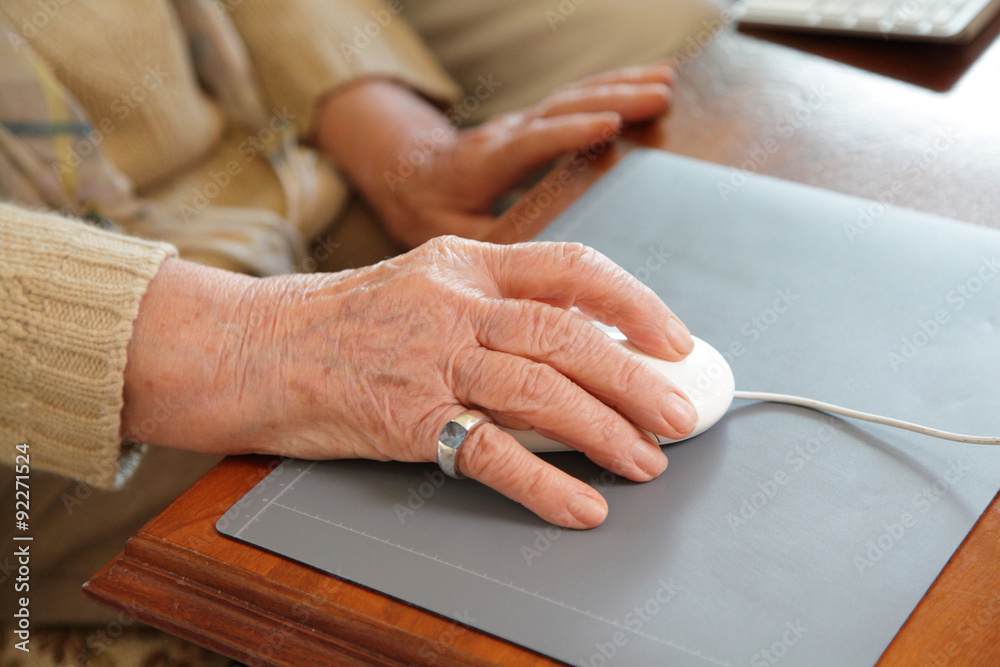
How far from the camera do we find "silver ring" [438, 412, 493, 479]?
0.49 m

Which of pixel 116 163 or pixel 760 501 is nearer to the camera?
pixel 760 501

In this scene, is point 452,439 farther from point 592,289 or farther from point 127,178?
point 127,178

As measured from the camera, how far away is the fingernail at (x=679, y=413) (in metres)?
0.48

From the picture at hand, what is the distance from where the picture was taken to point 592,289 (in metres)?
0.52

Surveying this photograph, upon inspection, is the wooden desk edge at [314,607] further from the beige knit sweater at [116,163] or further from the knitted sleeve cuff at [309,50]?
the knitted sleeve cuff at [309,50]

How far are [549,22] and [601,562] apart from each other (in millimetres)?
860

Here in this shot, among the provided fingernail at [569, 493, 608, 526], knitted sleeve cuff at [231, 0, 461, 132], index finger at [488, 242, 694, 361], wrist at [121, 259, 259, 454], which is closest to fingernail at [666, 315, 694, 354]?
index finger at [488, 242, 694, 361]

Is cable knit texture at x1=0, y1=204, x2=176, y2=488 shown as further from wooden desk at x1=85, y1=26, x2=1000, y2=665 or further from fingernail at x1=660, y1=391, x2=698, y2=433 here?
fingernail at x1=660, y1=391, x2=698, y2=433

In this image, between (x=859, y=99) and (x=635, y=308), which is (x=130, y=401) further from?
(x=859, y=99)

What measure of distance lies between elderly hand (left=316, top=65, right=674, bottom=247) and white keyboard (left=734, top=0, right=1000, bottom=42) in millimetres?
174

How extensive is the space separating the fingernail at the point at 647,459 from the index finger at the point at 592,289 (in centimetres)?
7

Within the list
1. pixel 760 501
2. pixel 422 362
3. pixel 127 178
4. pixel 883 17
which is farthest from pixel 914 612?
pixel 127 178

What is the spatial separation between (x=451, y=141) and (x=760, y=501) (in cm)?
70

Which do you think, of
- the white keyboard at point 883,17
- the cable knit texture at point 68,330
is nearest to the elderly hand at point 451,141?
the white keyboard at point 883,17
